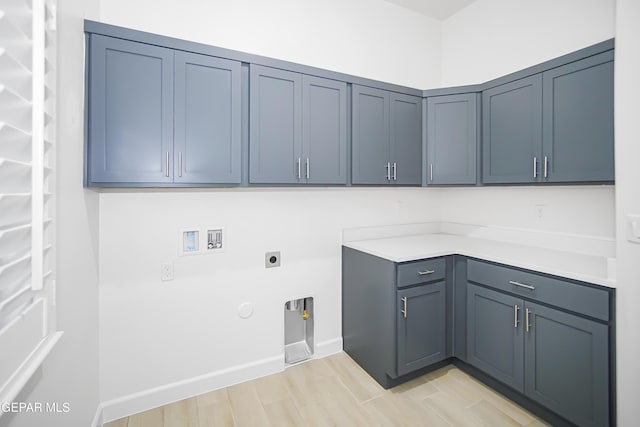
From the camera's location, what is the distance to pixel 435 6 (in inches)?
113

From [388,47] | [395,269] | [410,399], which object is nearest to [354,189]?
[395,269]

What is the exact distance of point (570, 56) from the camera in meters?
1.87

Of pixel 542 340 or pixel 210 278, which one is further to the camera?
pixel 210 278

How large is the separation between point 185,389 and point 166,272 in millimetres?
815

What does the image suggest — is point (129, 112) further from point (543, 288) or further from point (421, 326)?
point (543, 288)

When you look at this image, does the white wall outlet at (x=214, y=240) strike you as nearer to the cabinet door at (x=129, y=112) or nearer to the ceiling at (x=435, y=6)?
the cabinet door at (x=129, y=112)

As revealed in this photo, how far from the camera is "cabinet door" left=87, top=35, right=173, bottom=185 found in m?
1.54

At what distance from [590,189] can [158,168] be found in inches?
109

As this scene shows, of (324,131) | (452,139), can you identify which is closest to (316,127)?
(324,131)

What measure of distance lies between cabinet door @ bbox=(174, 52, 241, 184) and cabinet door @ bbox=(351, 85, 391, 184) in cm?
88

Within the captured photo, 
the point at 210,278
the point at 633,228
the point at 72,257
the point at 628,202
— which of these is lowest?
the point at 210,278

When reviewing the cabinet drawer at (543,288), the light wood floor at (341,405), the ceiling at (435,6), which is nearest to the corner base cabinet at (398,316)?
the light wood floor at (341,405)

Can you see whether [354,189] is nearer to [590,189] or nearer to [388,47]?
[388,47]

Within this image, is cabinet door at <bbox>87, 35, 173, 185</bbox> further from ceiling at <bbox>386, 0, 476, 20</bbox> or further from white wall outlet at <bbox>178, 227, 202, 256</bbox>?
ceiling at <bbox>386, 0, 476, 20</bbox>
